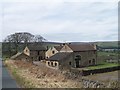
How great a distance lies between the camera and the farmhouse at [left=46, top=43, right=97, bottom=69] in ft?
121

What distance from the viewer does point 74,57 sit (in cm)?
3872

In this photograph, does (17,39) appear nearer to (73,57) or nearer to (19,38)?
(19,38)

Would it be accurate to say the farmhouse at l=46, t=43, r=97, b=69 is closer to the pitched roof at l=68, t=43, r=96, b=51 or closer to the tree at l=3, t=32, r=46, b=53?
the pitched roof at l=68, t=43, r=96, b=51

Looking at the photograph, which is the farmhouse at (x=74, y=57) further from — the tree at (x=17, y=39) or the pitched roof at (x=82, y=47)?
the tree at (x=17, y=39)

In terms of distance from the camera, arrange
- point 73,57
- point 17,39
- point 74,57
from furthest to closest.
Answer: point 17,39 < point 74,57 < point 73,57

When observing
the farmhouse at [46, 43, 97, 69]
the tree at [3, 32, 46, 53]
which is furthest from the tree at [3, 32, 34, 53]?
the farmhouse at [46, 43, 97, 69]

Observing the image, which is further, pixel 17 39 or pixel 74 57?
pixel 17 39

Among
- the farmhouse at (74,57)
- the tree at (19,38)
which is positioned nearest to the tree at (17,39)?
the tree at (19,38)

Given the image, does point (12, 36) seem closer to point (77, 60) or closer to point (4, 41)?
point (4, 41)

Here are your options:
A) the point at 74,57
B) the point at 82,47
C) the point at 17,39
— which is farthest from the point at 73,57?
the point at 17,39

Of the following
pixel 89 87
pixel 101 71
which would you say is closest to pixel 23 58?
Answer: pixel 101 71

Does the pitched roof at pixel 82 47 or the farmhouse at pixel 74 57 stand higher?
the pitched roof at pixel 82 47

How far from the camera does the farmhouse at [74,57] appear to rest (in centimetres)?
3677

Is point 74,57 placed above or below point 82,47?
below
